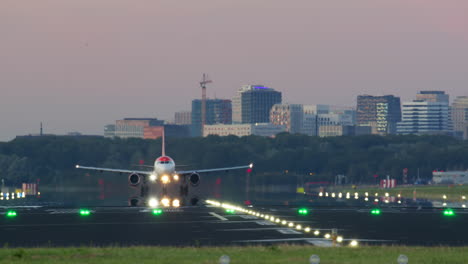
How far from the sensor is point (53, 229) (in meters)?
57.7

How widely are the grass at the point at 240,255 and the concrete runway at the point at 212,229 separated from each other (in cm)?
375

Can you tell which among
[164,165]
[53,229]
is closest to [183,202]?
[164,165]

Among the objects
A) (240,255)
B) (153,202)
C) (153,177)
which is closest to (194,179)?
(153,177)

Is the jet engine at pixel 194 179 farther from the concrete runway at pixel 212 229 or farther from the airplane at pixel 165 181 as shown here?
the concrete runway at pixel 212 229

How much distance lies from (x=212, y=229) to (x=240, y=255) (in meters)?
18.6

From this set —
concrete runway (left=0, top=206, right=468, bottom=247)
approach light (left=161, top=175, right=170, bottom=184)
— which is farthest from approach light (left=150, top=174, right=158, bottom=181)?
concrete runway (left=0, top=206, right=468, bottom=247)

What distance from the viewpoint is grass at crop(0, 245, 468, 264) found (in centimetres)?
3625

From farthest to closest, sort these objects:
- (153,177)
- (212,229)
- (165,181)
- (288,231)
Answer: (153,177) < (165,181) < (212,229) < (288,231)

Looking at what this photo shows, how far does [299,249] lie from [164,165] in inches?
2569

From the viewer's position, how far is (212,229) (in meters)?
56.7

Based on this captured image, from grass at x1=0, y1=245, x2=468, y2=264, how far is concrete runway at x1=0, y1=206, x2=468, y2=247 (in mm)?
3754

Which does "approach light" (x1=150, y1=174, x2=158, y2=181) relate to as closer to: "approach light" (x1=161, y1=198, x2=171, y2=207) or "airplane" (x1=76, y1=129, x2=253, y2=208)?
"airplane" (x1=76, y1=129, x2=253, y2=208)

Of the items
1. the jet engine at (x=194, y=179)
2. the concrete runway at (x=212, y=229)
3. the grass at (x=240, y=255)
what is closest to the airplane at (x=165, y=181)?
the jet engine at (x=194, y=179)

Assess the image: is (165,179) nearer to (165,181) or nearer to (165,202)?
(165,181)
